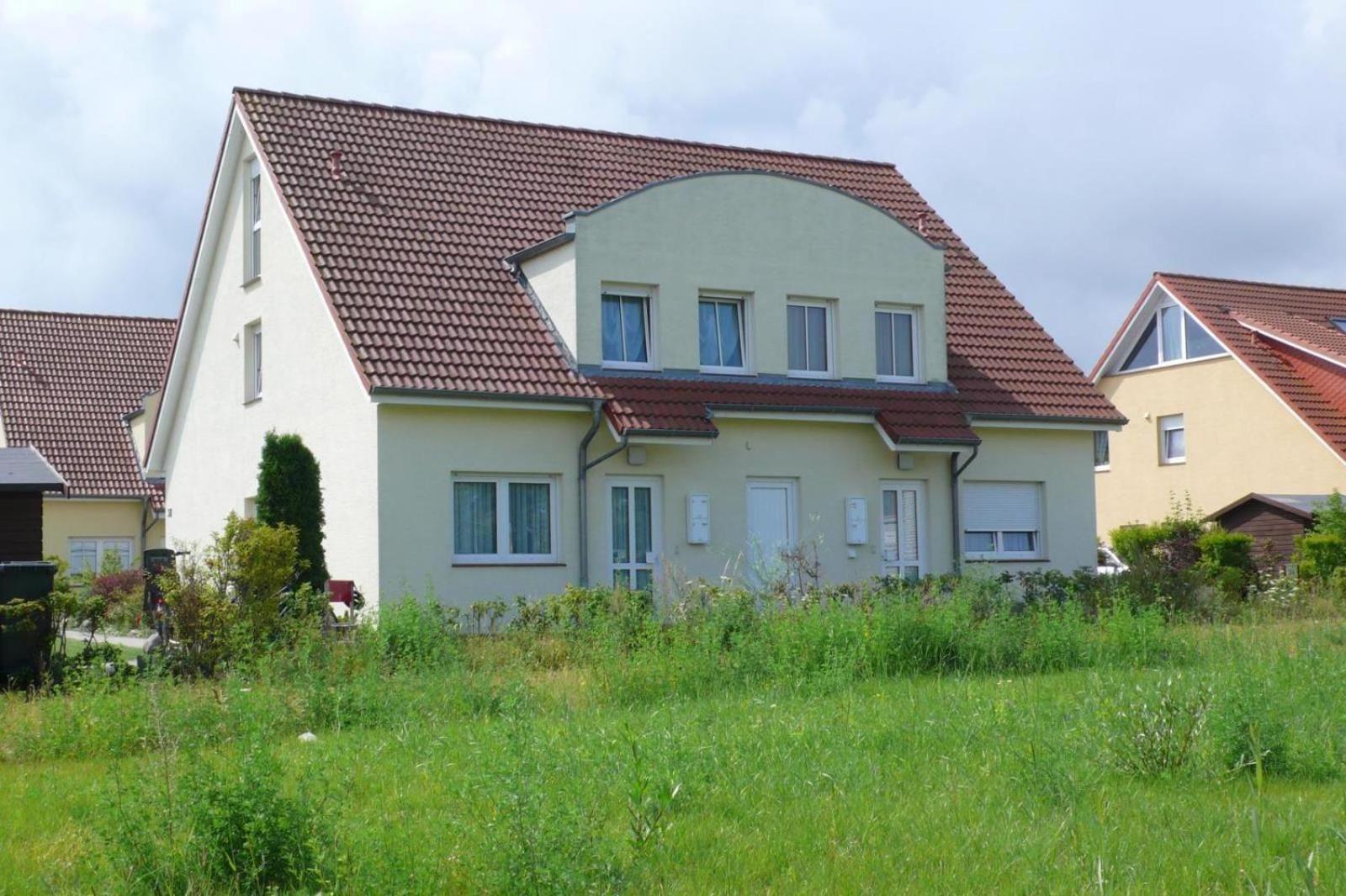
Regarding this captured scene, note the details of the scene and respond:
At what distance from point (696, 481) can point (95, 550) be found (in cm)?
2082

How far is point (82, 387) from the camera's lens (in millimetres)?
40344

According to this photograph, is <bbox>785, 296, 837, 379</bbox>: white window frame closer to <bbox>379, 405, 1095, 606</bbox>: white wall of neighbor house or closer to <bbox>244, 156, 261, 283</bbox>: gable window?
<bbox>379, 405, 1095, 606</bbox>: white wall of neighbor house

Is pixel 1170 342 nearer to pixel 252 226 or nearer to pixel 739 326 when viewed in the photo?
pixel 739 326

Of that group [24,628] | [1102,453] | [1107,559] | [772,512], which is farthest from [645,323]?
[1102,453]

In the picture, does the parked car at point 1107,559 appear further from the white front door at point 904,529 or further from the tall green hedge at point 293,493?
the tall green hedge at point 293,493

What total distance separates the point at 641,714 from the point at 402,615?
3805 mm

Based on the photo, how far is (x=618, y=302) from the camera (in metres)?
23.3

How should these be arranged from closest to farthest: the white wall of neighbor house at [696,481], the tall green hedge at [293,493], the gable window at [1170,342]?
the tall green hedge at [293,493] < the white wall of neighbor house at [696,481] < the gable window at [1170,342]

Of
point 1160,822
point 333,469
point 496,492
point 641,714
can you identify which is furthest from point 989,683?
point 333,469

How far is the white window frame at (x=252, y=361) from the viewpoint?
2600 centimetres

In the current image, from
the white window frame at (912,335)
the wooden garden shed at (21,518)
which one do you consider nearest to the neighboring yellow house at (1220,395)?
the white window frame at (912,335)

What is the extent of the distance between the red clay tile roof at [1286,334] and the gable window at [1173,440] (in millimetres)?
2758

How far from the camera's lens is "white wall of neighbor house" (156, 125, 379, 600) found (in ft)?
71.1

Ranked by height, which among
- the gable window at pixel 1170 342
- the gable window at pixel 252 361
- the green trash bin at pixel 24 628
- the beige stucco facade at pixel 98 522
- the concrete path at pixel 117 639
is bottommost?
the concrete path at pixel 117 639
